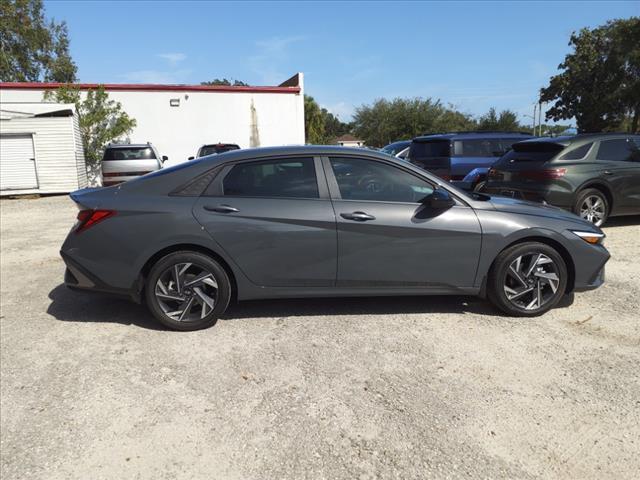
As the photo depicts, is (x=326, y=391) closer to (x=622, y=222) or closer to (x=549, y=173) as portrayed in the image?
(x=549, y=173)

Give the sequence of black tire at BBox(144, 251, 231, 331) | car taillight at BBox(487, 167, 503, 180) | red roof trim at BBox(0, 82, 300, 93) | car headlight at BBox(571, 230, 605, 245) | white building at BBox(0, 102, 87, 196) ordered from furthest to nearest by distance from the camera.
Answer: red roof trim at BBox(0, 82, 300, 93)
white building at BBox(0, 102, 87, 196)
car taillight at BBox(487, 167, 503, 180)
car headlight at BBox(571, 230, 605, 245)
black tire at BBox(144, 251, 231, 331)

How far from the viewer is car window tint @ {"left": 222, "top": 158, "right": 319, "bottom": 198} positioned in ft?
14.3

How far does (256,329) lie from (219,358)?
57 centimetres

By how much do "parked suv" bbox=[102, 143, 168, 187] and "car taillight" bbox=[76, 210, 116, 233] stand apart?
1145 cm

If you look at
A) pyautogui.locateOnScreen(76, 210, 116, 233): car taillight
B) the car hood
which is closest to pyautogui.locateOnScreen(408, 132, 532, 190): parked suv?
the car hood

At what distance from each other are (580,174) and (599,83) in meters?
37.6

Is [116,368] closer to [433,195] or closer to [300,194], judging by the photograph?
[300,194]

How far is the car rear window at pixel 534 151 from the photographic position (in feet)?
25.9

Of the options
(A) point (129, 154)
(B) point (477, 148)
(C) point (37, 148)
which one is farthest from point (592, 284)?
(C) point (37, 148)

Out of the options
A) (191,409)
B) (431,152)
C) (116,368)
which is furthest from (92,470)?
(431,152)

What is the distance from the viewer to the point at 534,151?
8047 mm

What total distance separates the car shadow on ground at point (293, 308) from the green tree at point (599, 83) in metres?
35.6

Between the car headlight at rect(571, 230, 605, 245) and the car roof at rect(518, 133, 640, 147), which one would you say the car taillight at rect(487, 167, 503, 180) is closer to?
the car roof at rect(518, 133, 640, 147)

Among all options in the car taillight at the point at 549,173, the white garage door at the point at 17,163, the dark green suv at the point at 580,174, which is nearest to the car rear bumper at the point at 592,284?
the dark green suv at the point at 580,174
